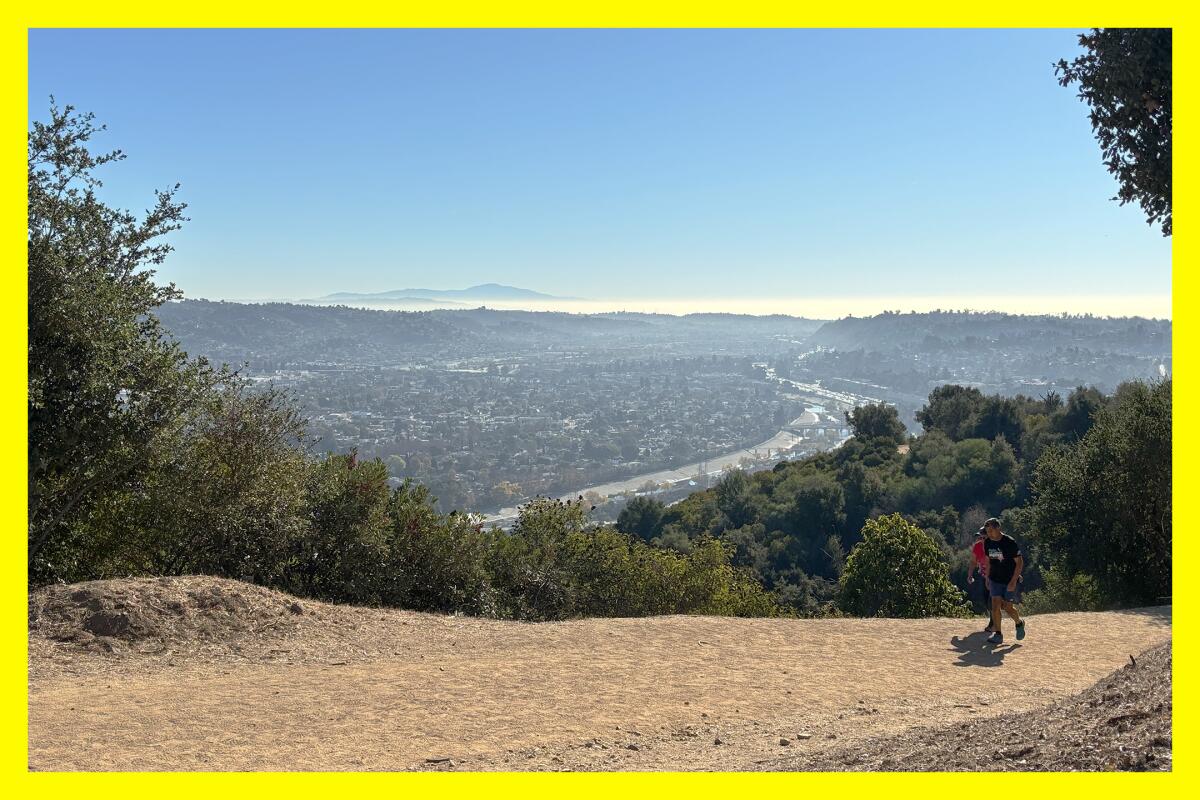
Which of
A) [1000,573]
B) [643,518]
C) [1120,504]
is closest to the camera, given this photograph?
[1000,573]

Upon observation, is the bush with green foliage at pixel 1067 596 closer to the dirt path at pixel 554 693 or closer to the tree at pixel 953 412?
the dirt path at pixel 554 693

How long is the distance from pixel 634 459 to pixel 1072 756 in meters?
89.7

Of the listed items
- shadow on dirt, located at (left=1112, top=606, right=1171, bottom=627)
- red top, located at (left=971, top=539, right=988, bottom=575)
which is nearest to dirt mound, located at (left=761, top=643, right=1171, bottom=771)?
red top, located at (left=971, top=539, right=988, bottom=575)

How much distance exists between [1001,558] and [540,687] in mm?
6223

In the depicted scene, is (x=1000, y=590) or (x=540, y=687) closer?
(x=540, y=687)

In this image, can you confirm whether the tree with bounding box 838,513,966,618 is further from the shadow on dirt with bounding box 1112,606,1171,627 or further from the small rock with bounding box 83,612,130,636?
the small rock with bounding box 83,612,130,636

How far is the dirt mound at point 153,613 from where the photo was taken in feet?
33.3

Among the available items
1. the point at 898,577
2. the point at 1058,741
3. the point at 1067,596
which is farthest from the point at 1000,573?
the point at 1067,596

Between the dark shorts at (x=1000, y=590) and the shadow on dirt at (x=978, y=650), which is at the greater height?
the dark shorts at (x=1000, y=590)

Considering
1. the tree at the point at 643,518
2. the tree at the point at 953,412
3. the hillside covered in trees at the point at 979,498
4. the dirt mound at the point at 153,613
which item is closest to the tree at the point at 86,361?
the dirt mound at the point at 153,613

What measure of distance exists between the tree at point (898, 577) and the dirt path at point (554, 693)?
7.74m

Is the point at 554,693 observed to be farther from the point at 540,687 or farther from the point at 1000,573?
the point at 1000,573

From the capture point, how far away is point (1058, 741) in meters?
5.48

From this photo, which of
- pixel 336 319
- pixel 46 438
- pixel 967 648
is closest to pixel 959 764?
pixel 967 648
